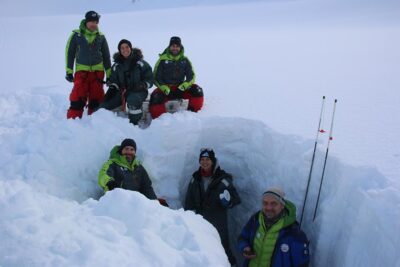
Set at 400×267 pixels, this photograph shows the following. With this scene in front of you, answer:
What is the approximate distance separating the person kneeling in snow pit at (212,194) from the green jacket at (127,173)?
76 cm

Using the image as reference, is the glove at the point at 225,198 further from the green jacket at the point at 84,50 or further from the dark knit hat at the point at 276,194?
the green jacket at the point at 84,50

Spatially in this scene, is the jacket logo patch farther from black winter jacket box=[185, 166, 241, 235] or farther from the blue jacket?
black winter jacket box=[185, 166, 241, 235]

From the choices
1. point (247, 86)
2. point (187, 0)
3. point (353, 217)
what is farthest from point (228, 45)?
point (187, 0)

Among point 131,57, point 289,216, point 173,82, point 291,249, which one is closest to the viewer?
point 291,249

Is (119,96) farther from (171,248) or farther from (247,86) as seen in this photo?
(171,248)

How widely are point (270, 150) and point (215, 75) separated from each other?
4.57 m

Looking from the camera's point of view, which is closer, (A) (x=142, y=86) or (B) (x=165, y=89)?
(A) (x=142, y=86)

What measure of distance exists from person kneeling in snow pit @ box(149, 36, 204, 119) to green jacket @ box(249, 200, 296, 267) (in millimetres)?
2877

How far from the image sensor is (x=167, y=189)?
6.20m

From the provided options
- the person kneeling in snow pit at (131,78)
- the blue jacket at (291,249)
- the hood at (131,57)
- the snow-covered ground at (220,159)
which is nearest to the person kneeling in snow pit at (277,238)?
the blue jacket at (291,249)

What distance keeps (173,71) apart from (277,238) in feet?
11.6

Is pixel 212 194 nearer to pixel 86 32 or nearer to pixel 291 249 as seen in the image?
pixel 291 249

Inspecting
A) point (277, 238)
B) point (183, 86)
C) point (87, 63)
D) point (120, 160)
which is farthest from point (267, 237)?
point (87, 63)

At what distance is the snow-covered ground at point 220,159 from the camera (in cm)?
321
